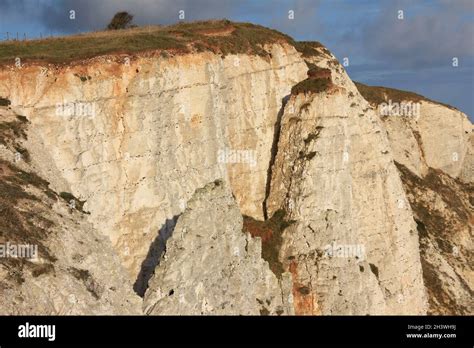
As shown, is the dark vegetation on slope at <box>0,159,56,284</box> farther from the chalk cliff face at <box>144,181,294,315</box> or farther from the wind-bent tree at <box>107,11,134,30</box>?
the wind-bent tree at <box>107,11,134,30</box>

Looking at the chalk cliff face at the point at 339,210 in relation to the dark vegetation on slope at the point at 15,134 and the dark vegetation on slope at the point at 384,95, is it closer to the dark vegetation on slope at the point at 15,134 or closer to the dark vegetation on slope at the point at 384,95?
the dark vegetation on slope at the point at 15,134

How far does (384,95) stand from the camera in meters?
95.3

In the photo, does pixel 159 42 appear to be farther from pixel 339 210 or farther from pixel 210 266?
pixel 339 210

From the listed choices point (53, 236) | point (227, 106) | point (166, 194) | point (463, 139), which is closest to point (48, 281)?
point (53, 236)

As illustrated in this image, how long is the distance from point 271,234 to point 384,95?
5104cm

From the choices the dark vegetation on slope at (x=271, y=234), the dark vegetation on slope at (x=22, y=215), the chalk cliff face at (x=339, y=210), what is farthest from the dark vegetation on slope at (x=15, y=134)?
the chalk cliff face at (x=339, y=210)

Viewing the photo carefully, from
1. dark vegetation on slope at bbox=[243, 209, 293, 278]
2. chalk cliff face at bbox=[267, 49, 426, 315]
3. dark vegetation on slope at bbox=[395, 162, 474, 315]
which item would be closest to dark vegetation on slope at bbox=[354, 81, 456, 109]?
dark vegetation on slope at bbox=[395, 162, 474, 315]

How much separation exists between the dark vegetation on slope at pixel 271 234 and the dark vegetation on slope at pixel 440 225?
23015 millimetres

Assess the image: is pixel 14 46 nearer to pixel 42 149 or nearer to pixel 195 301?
pixel 42 149

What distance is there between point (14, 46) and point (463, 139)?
2864 inches

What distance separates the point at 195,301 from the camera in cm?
3509

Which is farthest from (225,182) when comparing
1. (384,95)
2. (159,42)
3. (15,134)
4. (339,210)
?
(384,95)

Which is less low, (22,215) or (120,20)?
(120,20)

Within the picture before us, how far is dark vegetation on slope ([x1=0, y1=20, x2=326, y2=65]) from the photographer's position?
40.7 m
